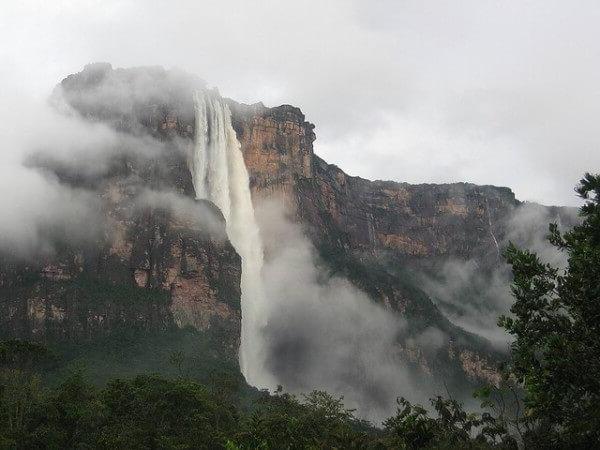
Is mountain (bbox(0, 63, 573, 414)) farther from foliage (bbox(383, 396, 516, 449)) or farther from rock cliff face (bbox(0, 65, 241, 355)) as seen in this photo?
foliage (bbox(383, 396, 516, 449))

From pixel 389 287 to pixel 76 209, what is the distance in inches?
2735

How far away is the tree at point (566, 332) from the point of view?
14578 millimetres

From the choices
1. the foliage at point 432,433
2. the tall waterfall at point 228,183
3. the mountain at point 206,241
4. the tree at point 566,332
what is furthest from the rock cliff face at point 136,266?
the tree at point 566,332

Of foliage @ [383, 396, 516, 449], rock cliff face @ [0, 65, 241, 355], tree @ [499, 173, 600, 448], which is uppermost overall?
rock cliff face @ [0, 65, 241, 355]

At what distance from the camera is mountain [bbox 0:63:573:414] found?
3981 inches

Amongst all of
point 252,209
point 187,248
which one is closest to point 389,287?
point 252,209

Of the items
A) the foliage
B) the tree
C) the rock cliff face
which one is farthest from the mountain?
the tree

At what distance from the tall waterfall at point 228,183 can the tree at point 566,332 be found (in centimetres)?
10284

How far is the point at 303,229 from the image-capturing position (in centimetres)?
13775

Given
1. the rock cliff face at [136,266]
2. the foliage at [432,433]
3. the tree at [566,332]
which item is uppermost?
the rock cliff face at [136,266]

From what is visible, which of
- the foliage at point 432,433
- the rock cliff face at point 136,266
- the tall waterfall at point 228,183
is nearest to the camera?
the foliage at point 432,433

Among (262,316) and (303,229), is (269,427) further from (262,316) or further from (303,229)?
(303,229)

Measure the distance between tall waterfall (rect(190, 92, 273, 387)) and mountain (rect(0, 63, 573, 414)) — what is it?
2.68m

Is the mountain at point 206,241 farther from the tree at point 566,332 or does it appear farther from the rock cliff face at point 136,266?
the tree at point 566,332
